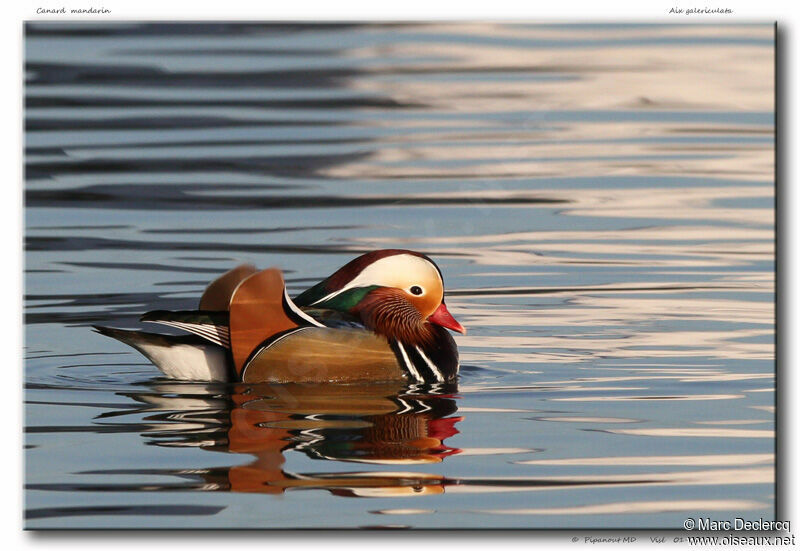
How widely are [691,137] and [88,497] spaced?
470 centimetres

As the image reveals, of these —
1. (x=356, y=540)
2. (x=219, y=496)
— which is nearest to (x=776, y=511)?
(x=356, y=540)

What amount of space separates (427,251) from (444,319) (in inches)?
59.4

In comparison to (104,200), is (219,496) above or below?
below

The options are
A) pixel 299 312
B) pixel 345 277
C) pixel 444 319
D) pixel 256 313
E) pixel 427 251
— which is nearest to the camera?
pixel 256 313

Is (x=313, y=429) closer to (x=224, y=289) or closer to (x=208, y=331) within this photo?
(x=208, y=331)

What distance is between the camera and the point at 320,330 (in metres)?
9.03

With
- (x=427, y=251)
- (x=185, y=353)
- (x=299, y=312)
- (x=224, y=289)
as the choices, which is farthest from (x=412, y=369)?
(x=427, y=251)

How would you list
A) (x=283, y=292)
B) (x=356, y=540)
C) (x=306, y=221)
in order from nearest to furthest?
(x=356, y=540) → (x=283, y=292) → (x=306, y=221)

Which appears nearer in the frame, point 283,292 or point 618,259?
point 283,292

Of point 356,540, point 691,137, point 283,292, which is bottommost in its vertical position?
point 356,540

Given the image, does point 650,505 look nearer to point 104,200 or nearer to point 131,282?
point 131,282

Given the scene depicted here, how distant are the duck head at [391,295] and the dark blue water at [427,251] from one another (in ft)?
1.22

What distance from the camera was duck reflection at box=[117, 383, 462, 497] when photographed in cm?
758

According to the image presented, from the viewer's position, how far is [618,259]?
1076cm
